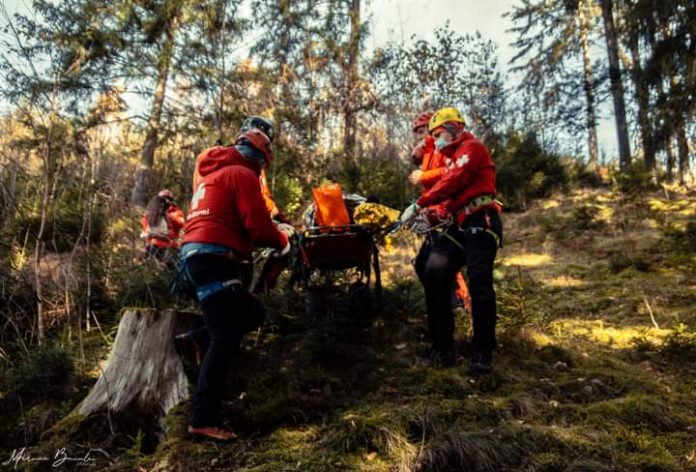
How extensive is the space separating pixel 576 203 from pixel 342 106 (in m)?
6.19

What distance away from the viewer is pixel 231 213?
137 inches

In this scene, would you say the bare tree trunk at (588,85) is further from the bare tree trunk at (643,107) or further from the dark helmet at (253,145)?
the dark helmet at (253,145)

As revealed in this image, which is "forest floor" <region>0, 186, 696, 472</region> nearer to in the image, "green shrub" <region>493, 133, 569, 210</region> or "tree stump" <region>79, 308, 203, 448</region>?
"tree stump" <region>79, 308, 203, 448</region>

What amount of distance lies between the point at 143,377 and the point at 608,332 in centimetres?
458

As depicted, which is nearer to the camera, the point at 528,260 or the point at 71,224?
the point at 528,260

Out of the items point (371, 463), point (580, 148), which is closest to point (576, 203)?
point (580, 148)

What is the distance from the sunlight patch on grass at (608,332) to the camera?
16.8 feet

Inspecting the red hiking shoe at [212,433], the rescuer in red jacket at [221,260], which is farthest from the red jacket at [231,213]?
the red hiking shoe at [212,433]

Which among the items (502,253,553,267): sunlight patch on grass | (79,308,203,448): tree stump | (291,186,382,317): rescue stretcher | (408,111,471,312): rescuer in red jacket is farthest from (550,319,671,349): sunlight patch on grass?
(79,308,203,448): tree stump

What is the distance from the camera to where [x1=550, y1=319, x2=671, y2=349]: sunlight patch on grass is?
5.12 m

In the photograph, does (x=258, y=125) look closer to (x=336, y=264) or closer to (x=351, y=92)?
(x=336, y=264)

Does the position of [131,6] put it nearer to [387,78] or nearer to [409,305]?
[387,78]

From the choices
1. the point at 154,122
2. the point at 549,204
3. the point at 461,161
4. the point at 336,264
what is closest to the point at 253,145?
the point at 336,264

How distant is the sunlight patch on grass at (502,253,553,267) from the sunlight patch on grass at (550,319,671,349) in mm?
2866
